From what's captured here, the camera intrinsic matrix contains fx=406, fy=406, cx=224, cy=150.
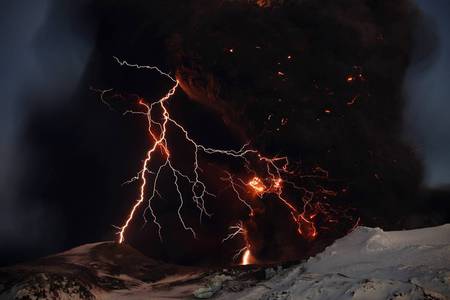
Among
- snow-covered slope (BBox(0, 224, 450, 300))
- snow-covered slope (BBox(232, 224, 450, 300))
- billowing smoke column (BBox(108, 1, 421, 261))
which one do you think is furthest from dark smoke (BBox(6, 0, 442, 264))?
snow-covered slope (BBox(232, 224, 450, 300))

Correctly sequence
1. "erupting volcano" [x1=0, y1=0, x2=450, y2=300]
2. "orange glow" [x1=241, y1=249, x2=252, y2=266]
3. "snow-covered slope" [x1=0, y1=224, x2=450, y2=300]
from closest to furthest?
"snow-covered slope" [x1=0, y1=224, x2=450, y2=300] → "erupting volcano" [x1=0, y1=0, x2=450, y2=300] → "orange glow" [x1=241, y1=249, x2=252, y2=266]

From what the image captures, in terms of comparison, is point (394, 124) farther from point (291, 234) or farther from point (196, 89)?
point (196, 89)

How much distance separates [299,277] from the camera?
4219mm

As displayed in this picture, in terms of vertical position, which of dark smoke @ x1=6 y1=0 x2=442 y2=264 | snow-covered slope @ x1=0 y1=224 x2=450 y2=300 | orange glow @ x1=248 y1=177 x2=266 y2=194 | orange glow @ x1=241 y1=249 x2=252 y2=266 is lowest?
orange glow @ x1=241 y1=249 x2=252 y2=266

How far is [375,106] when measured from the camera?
12.9 m

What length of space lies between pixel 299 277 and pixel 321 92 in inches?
357

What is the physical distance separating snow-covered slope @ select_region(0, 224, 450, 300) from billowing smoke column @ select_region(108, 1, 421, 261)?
672cm

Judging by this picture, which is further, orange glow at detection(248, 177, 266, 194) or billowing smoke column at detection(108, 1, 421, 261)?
orange glow at detection(248, 177, 266, 194)

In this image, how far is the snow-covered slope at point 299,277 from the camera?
125 inches

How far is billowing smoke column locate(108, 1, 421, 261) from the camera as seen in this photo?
1240 cm

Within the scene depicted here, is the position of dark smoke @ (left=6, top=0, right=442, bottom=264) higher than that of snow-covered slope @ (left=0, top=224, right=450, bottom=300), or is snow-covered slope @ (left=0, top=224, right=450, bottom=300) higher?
dark smoke @ (left=6, top=0, right=442, bottom=264)

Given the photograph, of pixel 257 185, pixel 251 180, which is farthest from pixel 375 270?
pixel 251 180

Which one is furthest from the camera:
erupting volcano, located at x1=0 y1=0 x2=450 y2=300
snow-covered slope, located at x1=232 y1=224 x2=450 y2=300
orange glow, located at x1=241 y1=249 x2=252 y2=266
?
orange glow, located at x1=241 y1=249 x2=252 y2=266

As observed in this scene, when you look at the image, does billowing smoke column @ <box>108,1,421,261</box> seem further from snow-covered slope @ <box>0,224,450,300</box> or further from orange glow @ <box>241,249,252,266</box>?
snow-covered slope @ <box>0,224,450,300</box>
